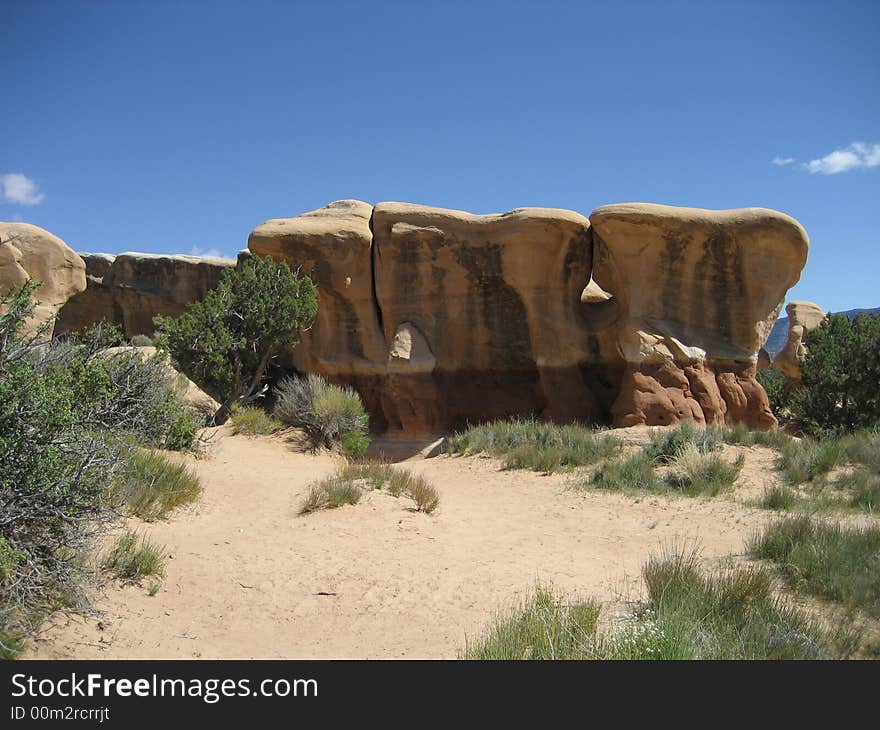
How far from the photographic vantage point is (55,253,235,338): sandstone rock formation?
2161 cm

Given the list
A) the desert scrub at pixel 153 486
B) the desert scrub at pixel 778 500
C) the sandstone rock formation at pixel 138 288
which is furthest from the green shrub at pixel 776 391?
the desert scrub at pixel 153 486

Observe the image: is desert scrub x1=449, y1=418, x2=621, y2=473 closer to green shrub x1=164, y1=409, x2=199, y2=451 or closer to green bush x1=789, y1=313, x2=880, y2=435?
green shrub x1=164, y1=409, x2=199, y2=451

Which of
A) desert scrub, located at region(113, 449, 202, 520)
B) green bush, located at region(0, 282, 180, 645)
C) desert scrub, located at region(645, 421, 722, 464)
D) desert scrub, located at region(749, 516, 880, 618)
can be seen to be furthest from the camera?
A: desert scrub, located at region(645, 421, 722, 464)

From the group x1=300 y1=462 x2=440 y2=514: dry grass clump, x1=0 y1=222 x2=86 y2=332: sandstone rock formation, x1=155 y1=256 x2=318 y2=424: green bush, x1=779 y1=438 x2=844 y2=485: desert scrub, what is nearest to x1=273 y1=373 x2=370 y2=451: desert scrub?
x1=155 y1=256 x2=318 y2=424: green bush

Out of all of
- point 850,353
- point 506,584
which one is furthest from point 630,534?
point 850,353

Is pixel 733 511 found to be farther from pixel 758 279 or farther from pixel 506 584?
pixel 758 279

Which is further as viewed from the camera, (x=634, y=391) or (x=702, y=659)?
(x=634, y=391)

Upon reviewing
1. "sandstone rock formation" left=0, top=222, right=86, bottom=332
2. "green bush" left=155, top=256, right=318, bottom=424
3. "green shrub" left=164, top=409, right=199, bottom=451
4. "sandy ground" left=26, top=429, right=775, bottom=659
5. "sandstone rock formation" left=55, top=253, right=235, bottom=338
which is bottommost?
"sandy ground" left=26, top=429, right=775, bottom=659

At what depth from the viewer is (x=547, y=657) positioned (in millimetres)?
3992

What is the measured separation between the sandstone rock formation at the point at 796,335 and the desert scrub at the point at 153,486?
759 inches

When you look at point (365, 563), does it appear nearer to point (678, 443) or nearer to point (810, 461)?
point (678, 443)

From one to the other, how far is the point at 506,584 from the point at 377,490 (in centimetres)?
306

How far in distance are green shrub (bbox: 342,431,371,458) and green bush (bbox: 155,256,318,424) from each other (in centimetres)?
242

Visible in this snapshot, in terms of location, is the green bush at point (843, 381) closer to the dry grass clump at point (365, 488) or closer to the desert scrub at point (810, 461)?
the desert scrub at point (810, 461)
